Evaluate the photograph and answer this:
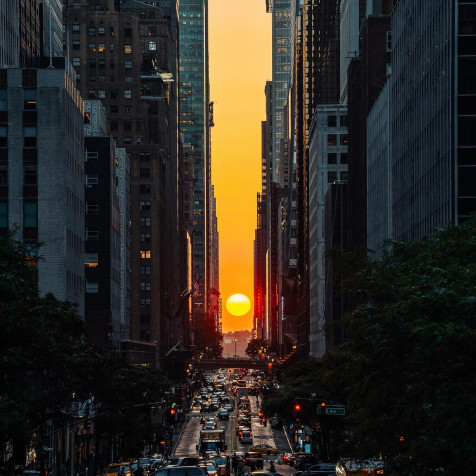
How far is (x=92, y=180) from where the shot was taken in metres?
160

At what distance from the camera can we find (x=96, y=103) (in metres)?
175

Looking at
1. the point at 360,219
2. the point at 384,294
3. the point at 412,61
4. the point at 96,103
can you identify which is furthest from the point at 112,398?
the point at 96,103

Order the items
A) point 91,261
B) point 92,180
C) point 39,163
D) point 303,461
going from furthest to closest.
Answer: point 92,180 → point 91,261 → point 39,163 → point 303,461

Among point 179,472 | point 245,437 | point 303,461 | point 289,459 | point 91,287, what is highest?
point 91,287

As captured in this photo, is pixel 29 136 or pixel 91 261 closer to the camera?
pixel 29 136

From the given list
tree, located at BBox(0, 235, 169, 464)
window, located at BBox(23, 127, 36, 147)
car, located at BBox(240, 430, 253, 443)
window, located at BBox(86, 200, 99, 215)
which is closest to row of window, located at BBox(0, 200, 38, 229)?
window, located at BBox(23, 127, 36, 147)

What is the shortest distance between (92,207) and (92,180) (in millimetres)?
3532

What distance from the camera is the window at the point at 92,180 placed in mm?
160000

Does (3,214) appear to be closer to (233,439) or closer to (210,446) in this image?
(210,446)

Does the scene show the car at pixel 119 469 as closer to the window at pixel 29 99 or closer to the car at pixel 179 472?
the car at pixel 179 472

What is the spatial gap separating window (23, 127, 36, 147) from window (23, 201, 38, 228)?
566cm

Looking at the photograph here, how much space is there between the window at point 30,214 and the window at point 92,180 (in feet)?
133

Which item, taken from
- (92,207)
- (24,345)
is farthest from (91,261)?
(24,345)

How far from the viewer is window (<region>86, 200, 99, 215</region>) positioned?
6329 inches
